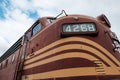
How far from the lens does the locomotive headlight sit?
4.68 meters

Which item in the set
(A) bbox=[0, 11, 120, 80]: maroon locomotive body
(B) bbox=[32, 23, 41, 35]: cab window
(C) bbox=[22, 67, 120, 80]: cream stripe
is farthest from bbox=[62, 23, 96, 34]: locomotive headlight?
(B) bbox=[32, 23, 41, 35]: cab window

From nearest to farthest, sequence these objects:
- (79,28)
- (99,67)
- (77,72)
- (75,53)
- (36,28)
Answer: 1. (77,72)
2. (99,67)
3. (75,53)
4. (79,28)
5. (36,28)

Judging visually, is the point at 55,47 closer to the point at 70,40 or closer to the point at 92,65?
the point at 70,40

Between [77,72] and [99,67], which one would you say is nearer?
[77,72]

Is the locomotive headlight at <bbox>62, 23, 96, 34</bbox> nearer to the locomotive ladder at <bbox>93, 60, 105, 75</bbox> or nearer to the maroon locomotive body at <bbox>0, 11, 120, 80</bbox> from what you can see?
the maroon locomotive body at <bbox>0, 11, 120, 80</bbox>

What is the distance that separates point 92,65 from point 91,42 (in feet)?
1.96

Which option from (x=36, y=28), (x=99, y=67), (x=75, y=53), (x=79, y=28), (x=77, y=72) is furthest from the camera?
(x=36, y=28)

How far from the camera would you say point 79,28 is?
4719 mm

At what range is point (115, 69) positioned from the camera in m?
4.48

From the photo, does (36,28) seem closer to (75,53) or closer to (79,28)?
(79,28)

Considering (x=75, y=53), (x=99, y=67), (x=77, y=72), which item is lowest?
(x=77, y=72)

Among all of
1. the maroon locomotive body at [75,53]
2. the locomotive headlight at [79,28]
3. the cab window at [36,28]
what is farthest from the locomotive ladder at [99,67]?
the cab window at [36,28]

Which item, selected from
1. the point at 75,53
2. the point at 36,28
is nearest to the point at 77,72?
the point at 75,53

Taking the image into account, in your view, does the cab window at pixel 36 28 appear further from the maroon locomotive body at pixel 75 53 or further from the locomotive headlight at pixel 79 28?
the locomotive headlight at pixel 79 28
